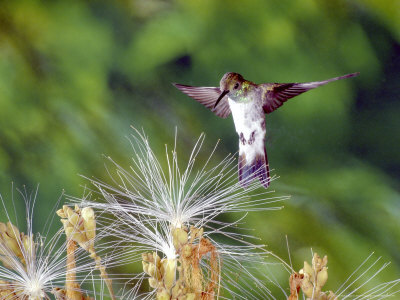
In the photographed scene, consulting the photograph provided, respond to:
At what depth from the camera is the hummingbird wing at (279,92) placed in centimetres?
125

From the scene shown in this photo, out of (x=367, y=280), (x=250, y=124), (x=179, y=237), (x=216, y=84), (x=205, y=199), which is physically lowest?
(x=367, y=280)

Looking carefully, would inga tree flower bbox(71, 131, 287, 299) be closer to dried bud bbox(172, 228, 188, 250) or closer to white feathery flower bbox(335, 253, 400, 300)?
white feathery flower bbox(335, 253, 400, 300)

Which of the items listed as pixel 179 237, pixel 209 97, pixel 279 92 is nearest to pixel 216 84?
pixel 209 97

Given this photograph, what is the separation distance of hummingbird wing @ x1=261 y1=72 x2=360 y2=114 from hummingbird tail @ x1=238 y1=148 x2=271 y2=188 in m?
0.11

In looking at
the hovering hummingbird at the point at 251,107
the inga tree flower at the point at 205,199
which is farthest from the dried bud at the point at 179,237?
the hovering hummingbird at the point at 251,107

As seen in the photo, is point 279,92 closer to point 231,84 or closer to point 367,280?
point 231,84

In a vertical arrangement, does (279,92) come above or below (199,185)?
above

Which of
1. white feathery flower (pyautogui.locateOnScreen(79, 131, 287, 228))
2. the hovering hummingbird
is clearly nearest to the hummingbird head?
the hovering hummingbird

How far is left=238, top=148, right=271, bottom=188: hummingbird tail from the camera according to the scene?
4.15 feet

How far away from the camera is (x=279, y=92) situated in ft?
4.11

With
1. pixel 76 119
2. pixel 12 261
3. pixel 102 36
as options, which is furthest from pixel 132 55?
pixel 12 261

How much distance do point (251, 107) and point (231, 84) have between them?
0.23ft

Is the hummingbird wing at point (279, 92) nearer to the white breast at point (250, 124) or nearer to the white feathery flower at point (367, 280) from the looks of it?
the white breast at point (250, 124)

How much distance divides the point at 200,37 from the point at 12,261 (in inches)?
25.7
